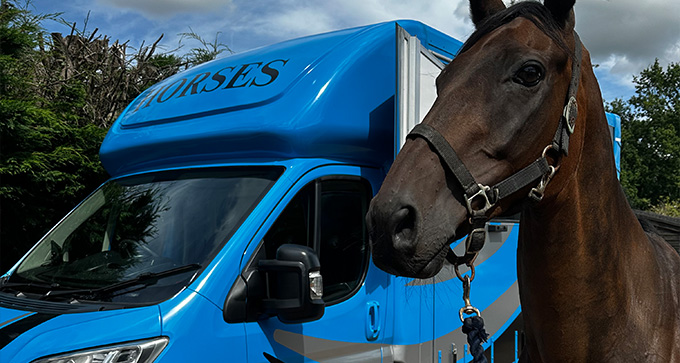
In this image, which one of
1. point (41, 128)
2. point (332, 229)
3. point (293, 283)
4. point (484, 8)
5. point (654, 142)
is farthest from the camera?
point (654, 142)

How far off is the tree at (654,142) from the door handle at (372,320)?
1562 inches

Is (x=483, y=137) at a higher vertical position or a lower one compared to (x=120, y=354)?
higher

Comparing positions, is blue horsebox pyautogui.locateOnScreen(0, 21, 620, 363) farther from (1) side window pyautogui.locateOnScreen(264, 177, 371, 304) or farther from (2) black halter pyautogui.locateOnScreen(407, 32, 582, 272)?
(2) black halter pyautogui.locateOnScreen(407, 32, 582, 272)

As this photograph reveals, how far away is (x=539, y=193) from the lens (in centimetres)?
195

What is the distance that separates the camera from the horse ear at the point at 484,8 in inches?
94.7

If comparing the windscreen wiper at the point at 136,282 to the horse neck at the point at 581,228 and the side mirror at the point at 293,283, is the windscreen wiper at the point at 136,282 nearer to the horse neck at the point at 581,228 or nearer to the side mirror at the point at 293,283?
the side mirror at the point at 293,283

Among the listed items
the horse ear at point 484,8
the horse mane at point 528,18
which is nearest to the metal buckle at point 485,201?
the horse mane at point 528,18

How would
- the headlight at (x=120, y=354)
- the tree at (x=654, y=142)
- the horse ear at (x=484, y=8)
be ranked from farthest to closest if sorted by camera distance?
the tree at (x=654, y=142)
the horse ear at (x=484, y=8)
the headlight at (x=120, y=354)

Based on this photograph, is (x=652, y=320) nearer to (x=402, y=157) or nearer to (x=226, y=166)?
(x=402, y=157)

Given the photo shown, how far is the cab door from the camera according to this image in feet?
9.27

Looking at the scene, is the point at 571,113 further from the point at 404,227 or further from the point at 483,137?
the point at 404,227

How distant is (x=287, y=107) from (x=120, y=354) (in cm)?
156

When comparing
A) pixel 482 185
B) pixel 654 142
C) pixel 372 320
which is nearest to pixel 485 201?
pixel 482 185

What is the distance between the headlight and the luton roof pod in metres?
1.26
